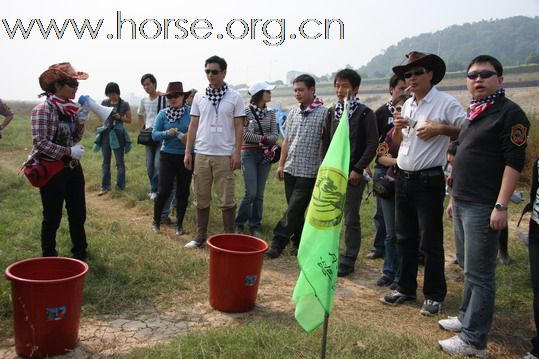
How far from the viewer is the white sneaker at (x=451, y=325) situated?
356 centimetres

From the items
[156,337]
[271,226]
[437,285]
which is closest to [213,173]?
[271,226]

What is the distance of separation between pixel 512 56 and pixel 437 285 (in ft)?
411

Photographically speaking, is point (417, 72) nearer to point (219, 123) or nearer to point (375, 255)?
point (219, 123)

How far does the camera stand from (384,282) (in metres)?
4.63

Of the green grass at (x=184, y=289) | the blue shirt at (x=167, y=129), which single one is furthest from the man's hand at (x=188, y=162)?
the green grass at (x=184, y=289)

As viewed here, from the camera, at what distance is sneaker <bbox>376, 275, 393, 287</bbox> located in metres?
4.62

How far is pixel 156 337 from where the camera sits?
3340mm

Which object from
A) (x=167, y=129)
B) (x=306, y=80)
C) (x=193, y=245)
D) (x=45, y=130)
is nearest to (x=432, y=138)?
(x=306, y=80)

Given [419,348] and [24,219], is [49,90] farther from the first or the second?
[419,348]

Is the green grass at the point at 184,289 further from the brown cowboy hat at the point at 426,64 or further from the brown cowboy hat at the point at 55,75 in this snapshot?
the brown cowboy hat at the point at 426,64

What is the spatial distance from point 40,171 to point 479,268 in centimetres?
357

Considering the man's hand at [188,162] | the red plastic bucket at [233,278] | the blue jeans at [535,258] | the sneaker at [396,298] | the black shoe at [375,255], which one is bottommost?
the black shoe at [375,255]

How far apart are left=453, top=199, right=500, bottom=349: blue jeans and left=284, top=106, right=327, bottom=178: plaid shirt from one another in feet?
6.97

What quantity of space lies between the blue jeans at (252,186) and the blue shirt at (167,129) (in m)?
0.82
